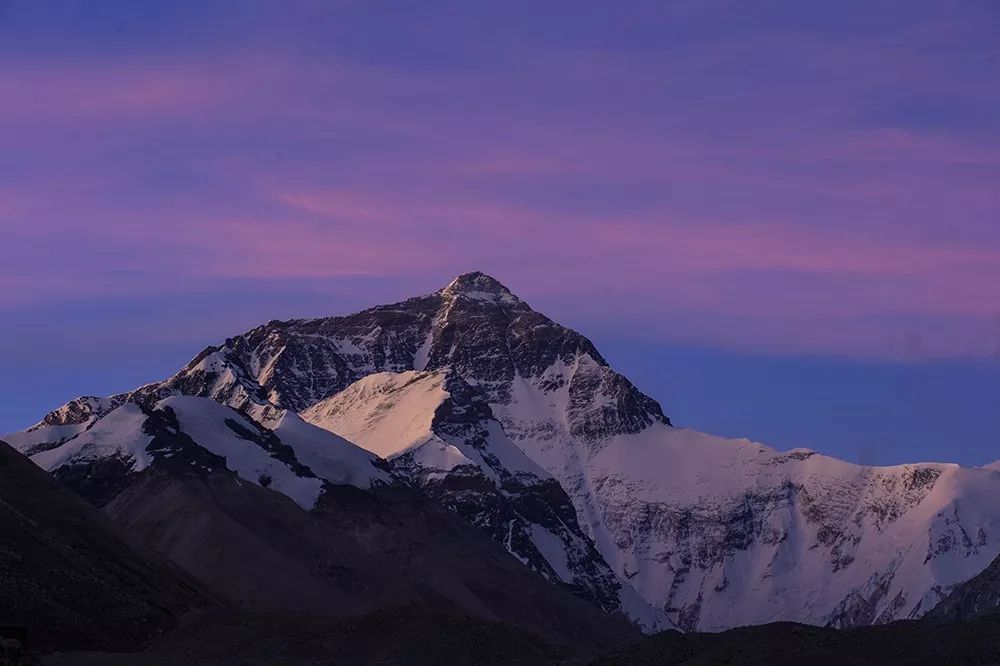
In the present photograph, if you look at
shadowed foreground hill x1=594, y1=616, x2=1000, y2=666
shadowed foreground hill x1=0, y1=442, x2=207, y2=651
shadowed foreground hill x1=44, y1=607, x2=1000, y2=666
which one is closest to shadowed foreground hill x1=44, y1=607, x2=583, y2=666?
shadowed foreground hill x1=44, y1=607, x2=1000, y2=666

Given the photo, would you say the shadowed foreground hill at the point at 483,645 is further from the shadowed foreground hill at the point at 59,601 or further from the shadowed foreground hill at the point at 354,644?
the shadowed foreground hill at the point at 59,601

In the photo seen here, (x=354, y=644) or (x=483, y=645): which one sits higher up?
(x=483, y=645)

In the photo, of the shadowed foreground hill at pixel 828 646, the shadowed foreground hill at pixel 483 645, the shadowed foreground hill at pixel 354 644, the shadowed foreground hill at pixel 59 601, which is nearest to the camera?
the shadowed foreground hill at pixel 828 646

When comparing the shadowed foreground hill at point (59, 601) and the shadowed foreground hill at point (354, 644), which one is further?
the shadowed foreground hill at point (59, 601)

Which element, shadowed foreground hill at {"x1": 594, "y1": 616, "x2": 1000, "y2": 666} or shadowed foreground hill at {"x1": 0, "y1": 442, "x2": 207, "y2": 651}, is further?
shadowed foreground hill at {"x1": 0, "y1": 442, "x2": 207, "y2": 651}

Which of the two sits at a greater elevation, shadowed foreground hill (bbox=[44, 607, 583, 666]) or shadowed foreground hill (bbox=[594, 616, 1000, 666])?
shadowed foreground hill (bbox=[594, 616, 1000, 666])

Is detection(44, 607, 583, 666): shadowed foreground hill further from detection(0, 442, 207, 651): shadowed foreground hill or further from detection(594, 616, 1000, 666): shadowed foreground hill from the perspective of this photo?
detection(594, 616, 1000, 666): shadowed foreground hill

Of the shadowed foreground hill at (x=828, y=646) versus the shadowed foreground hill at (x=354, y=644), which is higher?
the shadowed foreground hill at (x=828, y=646)

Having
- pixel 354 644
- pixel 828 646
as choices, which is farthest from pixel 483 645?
pixel 828 646

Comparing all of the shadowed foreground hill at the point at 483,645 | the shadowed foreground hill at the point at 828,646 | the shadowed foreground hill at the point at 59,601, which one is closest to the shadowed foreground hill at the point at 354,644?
the shadowed foreground hill at the point at 483,645

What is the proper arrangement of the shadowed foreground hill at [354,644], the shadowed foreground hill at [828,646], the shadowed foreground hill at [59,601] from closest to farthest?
the shadowed foreground hill at [828,646] → the shadowed foreground hill at [354,644] → the shadowed foreground hill at [59,601]

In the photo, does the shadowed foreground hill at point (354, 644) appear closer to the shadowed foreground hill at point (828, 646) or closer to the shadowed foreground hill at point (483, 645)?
the shadowed foreground hill at point (483, 645)

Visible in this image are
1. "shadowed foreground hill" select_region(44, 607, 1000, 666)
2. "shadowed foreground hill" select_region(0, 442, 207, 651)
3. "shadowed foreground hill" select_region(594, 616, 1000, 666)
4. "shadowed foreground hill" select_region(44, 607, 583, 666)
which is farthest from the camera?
"shadowed foreground hill" select_region(0, 442, 207, 651)

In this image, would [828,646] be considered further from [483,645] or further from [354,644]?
[354,644]
